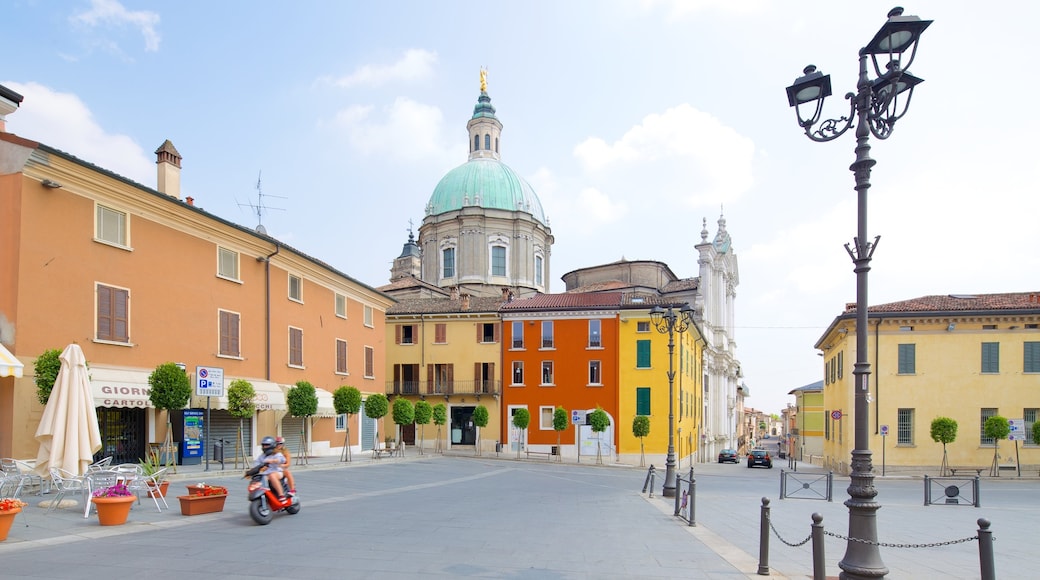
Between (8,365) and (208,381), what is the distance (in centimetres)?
539

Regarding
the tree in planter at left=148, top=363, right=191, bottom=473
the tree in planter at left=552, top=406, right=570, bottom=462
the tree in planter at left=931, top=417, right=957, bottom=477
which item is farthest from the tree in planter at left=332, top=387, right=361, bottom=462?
the tree in planter at left=931, top=417, right=957, bottom=477

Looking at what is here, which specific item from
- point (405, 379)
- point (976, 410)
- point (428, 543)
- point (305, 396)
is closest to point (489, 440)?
point (405, 379)

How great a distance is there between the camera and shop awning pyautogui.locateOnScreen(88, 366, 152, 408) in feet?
65.0

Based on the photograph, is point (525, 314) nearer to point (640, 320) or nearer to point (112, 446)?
point (640, 320)

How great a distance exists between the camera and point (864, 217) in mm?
8094

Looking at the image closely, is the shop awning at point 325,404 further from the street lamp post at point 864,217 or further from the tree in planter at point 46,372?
the street lamp post at point 864,217

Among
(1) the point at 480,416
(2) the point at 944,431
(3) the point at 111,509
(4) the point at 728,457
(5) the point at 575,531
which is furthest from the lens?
(4) the point at 728,457

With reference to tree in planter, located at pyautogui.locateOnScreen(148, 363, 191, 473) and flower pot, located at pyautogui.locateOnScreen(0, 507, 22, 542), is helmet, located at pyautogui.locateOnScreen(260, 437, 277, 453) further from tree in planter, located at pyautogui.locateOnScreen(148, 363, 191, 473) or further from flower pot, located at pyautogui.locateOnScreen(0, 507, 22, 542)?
tree in planter, located at pyautogui.locateOnScreen(148, 363, 191, 473)

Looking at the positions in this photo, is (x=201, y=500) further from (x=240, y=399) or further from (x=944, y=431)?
(x=944, y=431)

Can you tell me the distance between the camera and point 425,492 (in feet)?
66.1

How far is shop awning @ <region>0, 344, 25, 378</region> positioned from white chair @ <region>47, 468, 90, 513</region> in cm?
342

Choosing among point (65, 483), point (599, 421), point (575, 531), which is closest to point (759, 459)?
point (599, 421)

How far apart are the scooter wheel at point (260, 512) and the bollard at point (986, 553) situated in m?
10.4

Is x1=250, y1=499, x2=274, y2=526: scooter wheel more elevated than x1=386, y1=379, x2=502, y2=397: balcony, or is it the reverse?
x1=250, y1=499, x2=274, y2=526: scooter wheel
